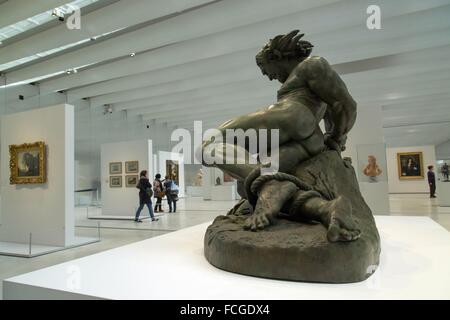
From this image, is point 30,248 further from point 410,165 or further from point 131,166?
point 410,165

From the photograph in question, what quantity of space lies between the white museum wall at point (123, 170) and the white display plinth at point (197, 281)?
364 inches

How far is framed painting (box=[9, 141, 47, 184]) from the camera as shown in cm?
652

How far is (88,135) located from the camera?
13539 millimetres

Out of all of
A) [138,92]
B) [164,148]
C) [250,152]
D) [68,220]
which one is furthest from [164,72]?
[164,148]

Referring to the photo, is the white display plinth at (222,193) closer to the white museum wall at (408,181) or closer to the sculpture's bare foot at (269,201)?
the white museum wall at (408,181)

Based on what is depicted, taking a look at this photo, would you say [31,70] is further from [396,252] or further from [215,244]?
[396,252]

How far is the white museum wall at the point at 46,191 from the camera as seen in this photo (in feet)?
20.7

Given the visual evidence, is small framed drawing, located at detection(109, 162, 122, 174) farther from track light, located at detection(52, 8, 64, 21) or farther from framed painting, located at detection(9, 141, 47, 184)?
track light, located at detection(52, 8, 64, 21)

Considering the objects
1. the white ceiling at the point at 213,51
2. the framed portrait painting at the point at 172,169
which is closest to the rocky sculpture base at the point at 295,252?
the white ceiling at the point at 213,51

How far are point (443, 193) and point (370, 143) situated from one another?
6.18 m

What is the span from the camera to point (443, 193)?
38.3 feet

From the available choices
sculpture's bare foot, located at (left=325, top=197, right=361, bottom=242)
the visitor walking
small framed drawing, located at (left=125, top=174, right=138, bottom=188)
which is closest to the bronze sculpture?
sculpture's bare foot, located at (left=325, top=197, right=361, bottom=242)
